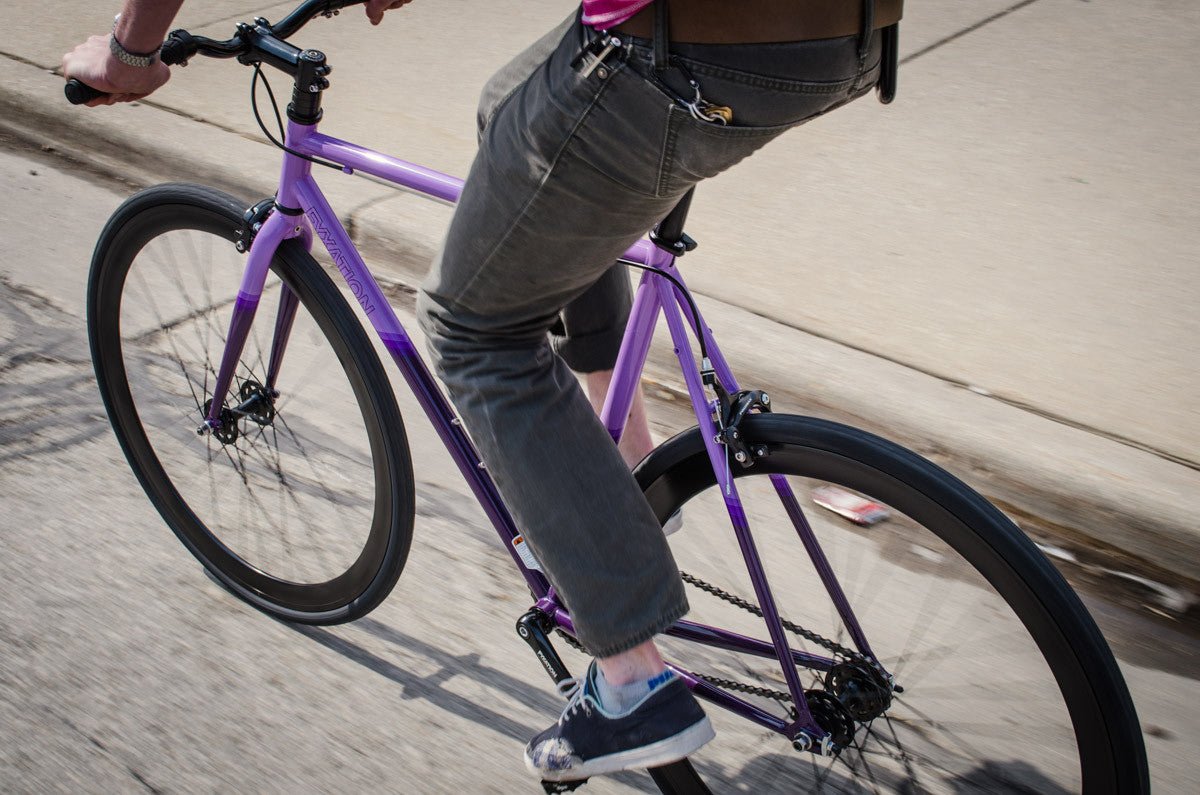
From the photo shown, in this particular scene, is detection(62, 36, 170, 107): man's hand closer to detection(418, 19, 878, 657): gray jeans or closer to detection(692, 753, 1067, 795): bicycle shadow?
detection(418, 19, 878, 657): gray jeans

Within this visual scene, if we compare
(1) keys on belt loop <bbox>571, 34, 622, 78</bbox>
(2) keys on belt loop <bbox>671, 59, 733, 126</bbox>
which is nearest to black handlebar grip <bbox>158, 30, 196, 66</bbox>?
(1) keys on belt loop <bbox>571, 34, 622, 78</bbox>

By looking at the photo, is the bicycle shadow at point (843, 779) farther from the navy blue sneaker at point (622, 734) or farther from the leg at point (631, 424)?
the leg at point (631, 424)

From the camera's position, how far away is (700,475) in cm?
183

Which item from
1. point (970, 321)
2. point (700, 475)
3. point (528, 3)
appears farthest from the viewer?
point (528, 3)

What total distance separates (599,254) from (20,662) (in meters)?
1.67

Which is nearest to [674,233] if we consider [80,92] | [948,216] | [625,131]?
[625,131]

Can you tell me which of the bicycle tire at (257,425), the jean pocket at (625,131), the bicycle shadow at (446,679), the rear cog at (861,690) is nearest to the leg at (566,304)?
the jean pocket at (625,131)

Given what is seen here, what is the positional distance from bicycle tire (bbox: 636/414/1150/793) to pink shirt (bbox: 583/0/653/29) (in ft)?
2.23

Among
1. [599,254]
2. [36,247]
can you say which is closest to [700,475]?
[599,254]

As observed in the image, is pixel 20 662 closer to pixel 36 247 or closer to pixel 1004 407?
pixel 36 247

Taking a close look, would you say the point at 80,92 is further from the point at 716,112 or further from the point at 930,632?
the point at 930,632

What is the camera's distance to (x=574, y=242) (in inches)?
58.4

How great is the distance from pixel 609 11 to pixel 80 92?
105 centimetres

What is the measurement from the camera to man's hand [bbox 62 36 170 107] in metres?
1.79
